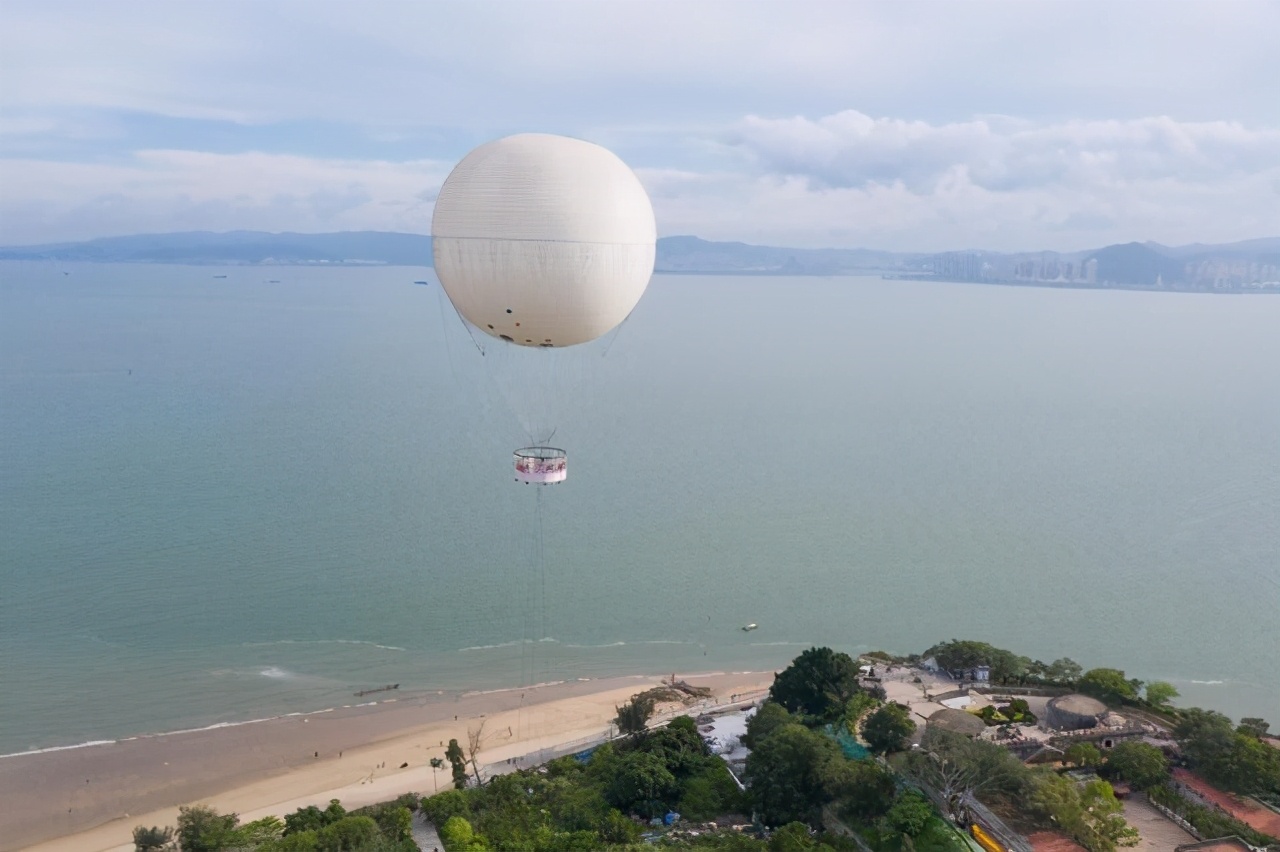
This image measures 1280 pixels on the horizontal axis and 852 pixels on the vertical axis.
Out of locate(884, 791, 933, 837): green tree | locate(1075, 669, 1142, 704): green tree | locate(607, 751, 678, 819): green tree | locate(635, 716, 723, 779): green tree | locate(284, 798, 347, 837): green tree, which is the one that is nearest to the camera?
locate(884, 791, 933, 837): green tree

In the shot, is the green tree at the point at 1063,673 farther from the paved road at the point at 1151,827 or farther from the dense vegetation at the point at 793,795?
the paved road at the point at 1151,827

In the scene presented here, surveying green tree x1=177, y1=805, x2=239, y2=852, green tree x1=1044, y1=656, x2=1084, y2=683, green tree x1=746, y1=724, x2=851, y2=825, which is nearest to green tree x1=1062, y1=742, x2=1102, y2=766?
green tree x1=746, y1=724, x2=851, y2=825

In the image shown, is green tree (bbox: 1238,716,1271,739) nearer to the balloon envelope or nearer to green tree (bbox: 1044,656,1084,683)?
green tree (bbox: 1044,656,1084,683)

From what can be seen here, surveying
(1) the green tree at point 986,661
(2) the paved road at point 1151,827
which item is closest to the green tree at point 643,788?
(2) the paved road at point 1151,827

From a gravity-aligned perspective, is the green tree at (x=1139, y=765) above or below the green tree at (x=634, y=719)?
above

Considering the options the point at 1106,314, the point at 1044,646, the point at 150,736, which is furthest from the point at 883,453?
the point at 1106,314

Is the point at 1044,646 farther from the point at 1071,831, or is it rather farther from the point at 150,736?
the point at 150,736

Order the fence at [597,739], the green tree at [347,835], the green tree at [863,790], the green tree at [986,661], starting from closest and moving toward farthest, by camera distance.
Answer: the green tree at [347,835] → the green tree at [863,790] → the fence at [597,739] → the green tree at [986,661]
